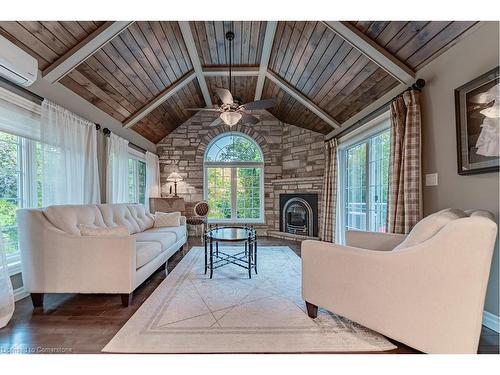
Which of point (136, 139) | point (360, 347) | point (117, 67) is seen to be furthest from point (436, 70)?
point (136, 139)

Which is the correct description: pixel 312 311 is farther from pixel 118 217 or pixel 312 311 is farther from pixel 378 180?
pixel 118 217

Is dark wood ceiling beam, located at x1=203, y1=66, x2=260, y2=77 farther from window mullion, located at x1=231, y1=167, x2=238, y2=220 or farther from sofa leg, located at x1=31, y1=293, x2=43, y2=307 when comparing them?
sofa leg, located at x1=31, y1=293, x2=43, y2=307

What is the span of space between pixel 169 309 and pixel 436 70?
340 centimetres

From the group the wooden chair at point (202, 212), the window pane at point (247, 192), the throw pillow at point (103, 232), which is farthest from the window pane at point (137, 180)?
the throw pillow at point (103, 232)

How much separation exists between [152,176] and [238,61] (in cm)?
328

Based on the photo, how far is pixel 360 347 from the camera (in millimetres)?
1729

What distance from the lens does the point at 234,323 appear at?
205 centimetres

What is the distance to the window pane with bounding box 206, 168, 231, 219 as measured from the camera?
6.59 metres

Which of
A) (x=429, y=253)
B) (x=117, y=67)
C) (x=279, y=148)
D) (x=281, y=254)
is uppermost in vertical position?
(x=117, y=67)

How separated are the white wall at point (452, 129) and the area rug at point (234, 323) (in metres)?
1.32

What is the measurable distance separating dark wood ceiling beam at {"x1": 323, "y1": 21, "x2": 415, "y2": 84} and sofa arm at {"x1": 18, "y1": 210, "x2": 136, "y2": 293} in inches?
124

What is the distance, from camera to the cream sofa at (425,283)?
1422 millimetres

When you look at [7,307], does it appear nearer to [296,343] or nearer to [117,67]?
[296,343]

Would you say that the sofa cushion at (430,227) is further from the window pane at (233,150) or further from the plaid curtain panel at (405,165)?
the window pane at (233,150)
